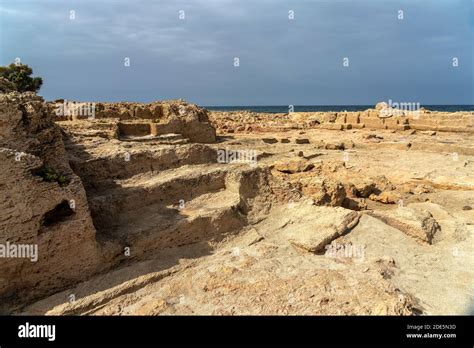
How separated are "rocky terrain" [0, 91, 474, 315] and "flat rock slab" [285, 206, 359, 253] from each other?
0.03 m

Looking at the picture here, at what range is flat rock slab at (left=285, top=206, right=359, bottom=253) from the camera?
23.4 feet

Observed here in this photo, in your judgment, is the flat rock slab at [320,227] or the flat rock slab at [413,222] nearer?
the flat rock slab at [320,227]

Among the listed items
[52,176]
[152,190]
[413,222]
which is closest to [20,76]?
[152,190]

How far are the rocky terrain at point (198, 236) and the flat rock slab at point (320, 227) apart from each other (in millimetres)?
33

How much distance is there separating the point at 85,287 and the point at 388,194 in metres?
8.61

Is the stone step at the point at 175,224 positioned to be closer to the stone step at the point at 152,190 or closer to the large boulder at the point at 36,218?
the stone step at the point at 152,190

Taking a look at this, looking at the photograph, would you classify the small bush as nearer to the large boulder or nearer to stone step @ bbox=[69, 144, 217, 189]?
the large boulder

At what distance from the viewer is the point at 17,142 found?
5.92m

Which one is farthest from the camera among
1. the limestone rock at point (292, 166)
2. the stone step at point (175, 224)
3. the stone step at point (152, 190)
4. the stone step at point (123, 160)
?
the limestone rock at point (292, 166)

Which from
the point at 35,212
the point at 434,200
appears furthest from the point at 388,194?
the point at 35,212

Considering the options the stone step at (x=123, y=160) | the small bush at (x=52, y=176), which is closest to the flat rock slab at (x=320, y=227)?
the stone step at (x=123, y=160)

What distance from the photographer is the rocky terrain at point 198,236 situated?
5270 mm

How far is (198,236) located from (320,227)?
248 cm

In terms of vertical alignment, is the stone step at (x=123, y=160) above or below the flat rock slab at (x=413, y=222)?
above
